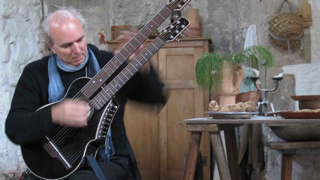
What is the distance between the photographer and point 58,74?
1.43 m

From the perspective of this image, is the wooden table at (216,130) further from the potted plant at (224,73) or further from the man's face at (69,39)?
the man's face at (69,39)

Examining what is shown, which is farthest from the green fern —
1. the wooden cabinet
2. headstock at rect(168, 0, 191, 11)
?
the wooden cabinet

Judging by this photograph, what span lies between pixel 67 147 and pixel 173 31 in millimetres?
642

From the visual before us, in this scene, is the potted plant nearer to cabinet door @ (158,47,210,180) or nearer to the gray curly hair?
the gray curly hair

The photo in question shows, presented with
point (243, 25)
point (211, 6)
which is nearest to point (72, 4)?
point (211, 6)

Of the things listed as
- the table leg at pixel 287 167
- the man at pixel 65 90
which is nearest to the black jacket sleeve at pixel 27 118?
the man at pixel 65 90

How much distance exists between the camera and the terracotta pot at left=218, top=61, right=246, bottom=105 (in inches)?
72.6

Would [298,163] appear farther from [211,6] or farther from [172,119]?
[211,6]

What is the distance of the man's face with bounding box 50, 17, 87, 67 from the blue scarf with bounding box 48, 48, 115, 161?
0.13 ft

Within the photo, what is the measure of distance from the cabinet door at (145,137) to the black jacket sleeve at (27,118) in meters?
1.91

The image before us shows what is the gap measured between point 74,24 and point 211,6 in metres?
2.54

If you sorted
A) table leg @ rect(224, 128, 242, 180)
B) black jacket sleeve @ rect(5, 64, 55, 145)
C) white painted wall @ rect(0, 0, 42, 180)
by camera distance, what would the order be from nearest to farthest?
black jacket sleeve @ rect(5, 64, 55, 145) < table leg @ rect(224, 128, 242, 180) < white painted wall @ rect(0, 0, 42, 180)

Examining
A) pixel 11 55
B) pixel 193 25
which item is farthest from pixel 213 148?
pixel 11 55

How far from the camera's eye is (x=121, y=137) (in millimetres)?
1448
